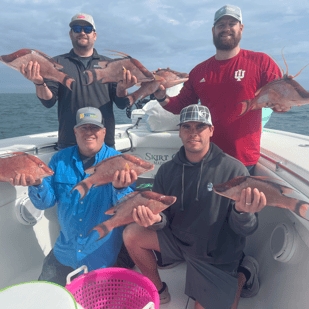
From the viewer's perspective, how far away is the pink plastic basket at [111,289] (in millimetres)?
1984

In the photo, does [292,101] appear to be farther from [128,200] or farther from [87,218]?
[87,218]

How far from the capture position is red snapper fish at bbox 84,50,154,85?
6.98ft

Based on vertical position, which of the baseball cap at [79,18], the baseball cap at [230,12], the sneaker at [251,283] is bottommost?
the sneaker at [251,283]

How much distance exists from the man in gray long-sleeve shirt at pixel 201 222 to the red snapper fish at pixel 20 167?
1067mm

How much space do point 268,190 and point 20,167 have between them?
74.9 inches

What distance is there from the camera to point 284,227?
2.27 metres

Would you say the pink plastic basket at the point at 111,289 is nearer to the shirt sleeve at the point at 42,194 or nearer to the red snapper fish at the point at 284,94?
the shirt sleeve at the point at 42,194

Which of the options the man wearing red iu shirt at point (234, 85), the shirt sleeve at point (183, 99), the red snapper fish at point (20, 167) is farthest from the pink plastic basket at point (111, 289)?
the shirt sleeve at point (183, 99)

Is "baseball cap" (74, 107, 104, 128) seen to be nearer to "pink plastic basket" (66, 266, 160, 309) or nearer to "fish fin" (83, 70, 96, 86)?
"fish fin" (83, 70, 96, 86)

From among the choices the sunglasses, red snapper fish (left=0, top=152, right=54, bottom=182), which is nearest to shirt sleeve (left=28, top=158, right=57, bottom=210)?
red snapper fish (left=0, top=152, right=54, bottom=182)

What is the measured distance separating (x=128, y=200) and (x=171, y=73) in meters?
1.24

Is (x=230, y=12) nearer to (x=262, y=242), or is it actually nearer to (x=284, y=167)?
(x=284, y=167)

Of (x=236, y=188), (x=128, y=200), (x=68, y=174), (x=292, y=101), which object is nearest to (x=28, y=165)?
(x=68, y=174)

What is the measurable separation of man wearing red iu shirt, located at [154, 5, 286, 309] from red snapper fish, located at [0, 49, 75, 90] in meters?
0.98
